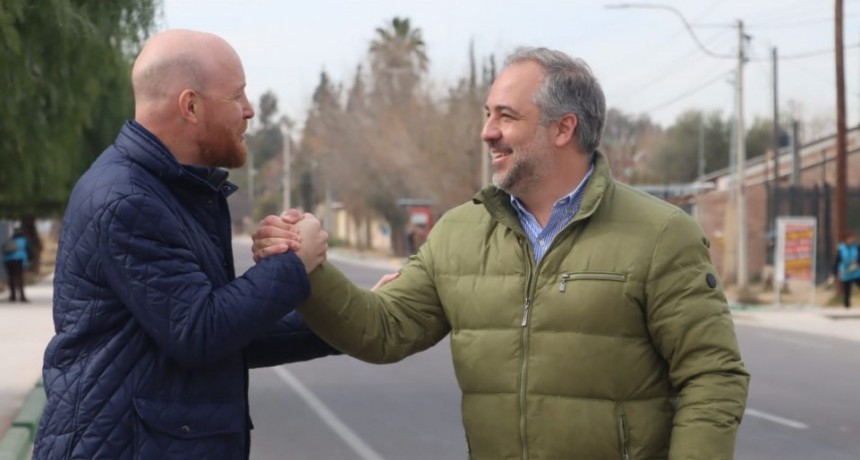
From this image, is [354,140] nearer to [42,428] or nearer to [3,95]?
[3,95]

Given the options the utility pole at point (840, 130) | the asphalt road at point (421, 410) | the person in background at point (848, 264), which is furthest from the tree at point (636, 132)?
the asphalt road at point (421, 410)

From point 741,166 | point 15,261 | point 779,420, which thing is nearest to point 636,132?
point 741,166

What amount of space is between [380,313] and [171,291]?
2.53ft

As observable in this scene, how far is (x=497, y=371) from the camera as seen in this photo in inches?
143

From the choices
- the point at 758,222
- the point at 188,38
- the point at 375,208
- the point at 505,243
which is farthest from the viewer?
the point at 375,208

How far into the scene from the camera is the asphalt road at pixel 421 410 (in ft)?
35.5

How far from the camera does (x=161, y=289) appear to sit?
129 inches

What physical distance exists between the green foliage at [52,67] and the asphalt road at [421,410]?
3008mm

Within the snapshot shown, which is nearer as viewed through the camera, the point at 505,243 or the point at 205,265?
the point at 205,265

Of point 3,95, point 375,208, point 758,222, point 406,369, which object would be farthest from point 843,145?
point 375,208

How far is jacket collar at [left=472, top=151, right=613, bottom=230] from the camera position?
3658mm

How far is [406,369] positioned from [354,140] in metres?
63.5

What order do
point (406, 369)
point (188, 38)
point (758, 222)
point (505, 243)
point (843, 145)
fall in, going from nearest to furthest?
point (188, 38) < point (505, 243) < point (406, 369) < point (843, 145) < point (758, 222)

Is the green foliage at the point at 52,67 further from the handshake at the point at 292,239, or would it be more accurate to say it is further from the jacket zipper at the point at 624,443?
the jacket zipper at the point at 624,443
